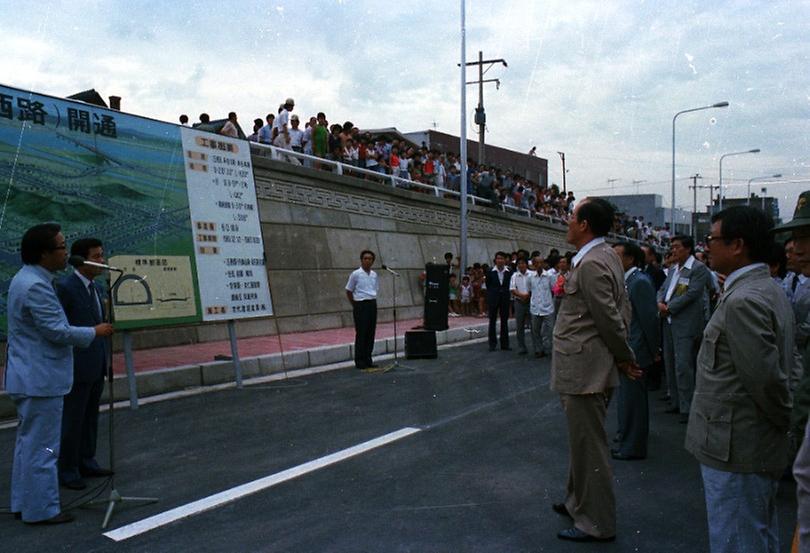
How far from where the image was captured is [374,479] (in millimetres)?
A: 5043

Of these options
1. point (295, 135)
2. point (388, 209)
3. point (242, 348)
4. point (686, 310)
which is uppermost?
point (295, 135)

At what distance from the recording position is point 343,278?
1667cm

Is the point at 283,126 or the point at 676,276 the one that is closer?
the point at 676,276

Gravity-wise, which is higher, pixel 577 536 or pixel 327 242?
pixel 327 242

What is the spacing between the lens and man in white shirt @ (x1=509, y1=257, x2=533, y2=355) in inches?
497

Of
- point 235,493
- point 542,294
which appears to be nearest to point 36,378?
point 235,493

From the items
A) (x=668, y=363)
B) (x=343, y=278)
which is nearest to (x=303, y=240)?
(x=343, y=278)

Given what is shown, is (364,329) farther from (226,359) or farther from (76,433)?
(76,433)

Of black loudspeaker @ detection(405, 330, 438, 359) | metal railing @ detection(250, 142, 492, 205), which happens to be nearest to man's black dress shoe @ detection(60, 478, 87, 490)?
black loudspeaker @ detection(405, 330, 438, 359)

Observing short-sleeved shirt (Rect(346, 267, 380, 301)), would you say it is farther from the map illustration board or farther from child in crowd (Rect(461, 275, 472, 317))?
child in crowd (Rect(461, 275, 472, 317))

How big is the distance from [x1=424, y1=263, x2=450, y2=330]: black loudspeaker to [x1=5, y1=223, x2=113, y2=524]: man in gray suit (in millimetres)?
9763

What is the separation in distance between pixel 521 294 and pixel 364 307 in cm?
341

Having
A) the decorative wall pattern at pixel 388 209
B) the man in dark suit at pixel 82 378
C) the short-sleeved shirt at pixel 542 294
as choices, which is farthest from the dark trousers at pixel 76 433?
the decorative wall pattern at pixel 388 209

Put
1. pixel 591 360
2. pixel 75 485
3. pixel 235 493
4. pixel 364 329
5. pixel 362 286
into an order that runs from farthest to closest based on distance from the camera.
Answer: pixel 362 286, pixel 364 329, pixel 75 485, pixel 235 493, pixel 591 360
